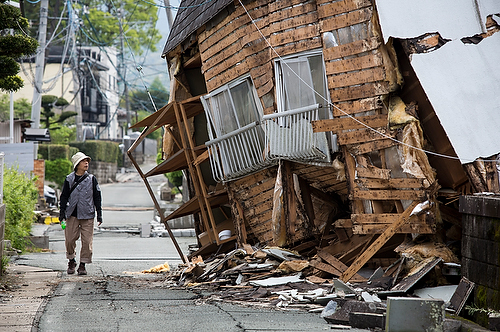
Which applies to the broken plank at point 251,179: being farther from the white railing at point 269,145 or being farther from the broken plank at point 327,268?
the broken plank at point 327,268

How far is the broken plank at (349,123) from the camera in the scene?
8.04m

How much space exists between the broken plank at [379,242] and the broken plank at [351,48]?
87.5 inches

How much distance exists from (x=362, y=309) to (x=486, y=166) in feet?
8.67

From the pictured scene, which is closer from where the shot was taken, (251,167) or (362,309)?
(362,309)

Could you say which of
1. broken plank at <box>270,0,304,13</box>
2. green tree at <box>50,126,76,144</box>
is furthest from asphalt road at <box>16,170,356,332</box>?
green tree at <box>50,126,76,144</box>

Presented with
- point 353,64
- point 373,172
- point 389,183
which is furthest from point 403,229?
point 353,64

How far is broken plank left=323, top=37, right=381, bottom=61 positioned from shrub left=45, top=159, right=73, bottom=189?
3238cm

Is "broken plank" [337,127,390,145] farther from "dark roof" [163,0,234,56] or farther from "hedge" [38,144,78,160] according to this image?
"hedge" [38,144,78,160]

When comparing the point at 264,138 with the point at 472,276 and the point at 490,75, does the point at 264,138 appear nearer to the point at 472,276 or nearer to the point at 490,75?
the point at 490,75

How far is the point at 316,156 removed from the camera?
887cm

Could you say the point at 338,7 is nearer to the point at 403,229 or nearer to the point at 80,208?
the point at 403,229

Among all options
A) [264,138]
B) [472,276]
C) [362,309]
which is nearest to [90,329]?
[362,309]

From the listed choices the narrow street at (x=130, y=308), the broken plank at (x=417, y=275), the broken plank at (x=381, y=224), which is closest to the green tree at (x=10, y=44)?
the narrow street at (x=130, y=308)

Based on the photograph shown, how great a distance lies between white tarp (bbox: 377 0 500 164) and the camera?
24.3 ft
